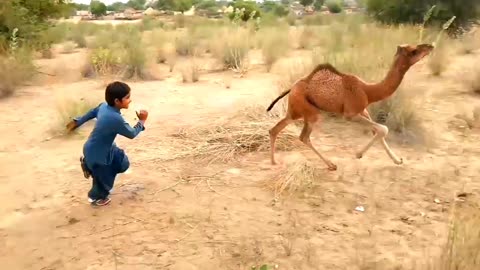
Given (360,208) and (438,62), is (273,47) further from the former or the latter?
(360,208)

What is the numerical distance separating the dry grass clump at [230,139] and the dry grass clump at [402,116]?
1.30m

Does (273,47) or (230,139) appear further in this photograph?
(273,47)

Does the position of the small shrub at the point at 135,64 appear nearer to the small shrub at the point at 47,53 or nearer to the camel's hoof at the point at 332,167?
the small shrub at the point at 47,53

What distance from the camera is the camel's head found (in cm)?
555

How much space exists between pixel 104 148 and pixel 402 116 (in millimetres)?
4115

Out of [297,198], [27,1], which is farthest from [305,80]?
[27,1]

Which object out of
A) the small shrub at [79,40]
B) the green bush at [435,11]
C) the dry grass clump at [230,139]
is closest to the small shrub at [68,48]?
the small shrub at [79,40]

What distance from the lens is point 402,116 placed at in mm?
7438

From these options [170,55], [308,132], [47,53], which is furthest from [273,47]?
[308,132]

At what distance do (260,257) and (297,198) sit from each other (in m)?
1.26

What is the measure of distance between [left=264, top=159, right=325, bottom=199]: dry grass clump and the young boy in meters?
1.47

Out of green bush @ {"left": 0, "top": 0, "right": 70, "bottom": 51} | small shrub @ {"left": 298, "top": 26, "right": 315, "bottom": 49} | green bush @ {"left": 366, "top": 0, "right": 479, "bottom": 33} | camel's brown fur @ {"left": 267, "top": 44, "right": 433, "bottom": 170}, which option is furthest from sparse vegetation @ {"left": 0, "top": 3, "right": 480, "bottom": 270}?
green bush @ {"left": 366, "top": 0, "right": 479, "bottom": 33}

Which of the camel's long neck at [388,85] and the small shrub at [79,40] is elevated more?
the camel's long neck at [388,85]

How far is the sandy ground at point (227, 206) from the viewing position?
173 inches
